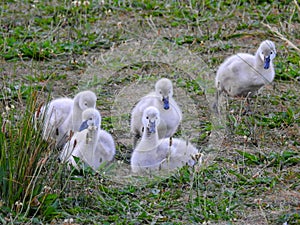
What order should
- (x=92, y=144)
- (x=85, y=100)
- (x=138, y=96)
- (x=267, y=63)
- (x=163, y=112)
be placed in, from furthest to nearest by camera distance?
1. (x=138, y=96)
2. (x=267, y=63)
3. (x=163, y=112)
4. (x=85, y=100)
5. (x=92, y=144)

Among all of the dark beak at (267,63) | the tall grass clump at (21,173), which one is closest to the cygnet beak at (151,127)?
the tall grass clump at (21,173)

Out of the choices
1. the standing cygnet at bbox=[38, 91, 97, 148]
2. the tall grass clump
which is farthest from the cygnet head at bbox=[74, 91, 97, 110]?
the tall grass clump

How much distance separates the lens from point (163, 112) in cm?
633

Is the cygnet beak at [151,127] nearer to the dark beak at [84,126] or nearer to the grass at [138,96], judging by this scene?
the grass at [138,96]

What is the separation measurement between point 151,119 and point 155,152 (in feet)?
0.83

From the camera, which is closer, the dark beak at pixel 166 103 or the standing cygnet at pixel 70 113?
the standing cygnet at pixel 70 113

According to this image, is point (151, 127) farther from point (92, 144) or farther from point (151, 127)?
point (92, 144)

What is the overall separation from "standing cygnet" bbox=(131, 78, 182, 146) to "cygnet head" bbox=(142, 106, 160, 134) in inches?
15.2

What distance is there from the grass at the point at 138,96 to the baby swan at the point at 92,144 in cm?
11

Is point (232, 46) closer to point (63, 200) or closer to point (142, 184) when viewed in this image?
point (142, 184)

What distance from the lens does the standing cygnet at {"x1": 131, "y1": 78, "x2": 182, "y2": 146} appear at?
6.30m

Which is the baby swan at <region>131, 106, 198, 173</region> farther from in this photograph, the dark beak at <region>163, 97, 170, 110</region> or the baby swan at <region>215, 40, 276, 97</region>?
the baby swan at <region>215, 40, 276, 97</region>

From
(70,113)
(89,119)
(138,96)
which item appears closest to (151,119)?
(89,119)

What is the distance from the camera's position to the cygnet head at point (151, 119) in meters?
5.81
